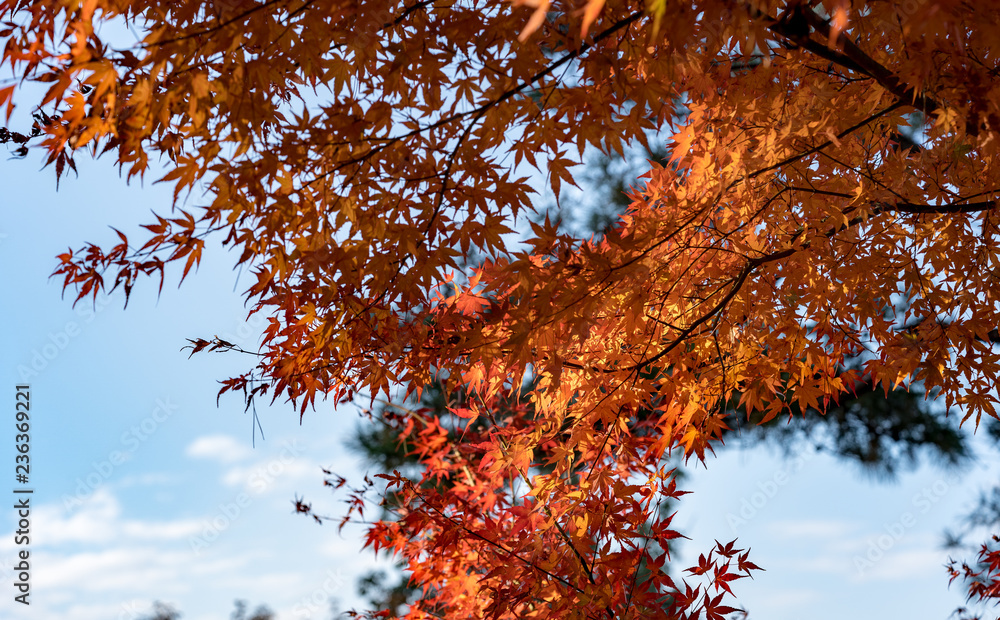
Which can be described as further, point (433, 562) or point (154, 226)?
point (433, 562)

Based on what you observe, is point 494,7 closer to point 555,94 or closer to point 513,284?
point 555,94

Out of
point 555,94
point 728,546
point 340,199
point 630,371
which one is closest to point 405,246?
point 340,199

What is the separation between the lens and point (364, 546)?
3.10 metres

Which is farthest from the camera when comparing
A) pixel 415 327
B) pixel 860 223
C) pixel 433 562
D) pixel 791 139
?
pixel 433 562

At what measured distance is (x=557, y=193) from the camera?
1.77 metres

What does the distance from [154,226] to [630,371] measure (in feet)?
4.83

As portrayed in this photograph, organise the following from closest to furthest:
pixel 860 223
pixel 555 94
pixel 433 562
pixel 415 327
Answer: pixel 555 94 < pixel 415 327 < pixel 860 223 < pixel 433 562

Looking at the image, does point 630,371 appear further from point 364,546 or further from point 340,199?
point 364,546

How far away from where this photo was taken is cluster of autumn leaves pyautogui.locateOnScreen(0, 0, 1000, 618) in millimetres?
1636

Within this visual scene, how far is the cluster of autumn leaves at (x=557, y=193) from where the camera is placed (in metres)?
1.64

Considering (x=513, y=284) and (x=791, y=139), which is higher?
(x=791, y=139)

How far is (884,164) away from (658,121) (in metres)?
1.16


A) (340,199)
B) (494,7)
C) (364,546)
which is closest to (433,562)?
(364,546)

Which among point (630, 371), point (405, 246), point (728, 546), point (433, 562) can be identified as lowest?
point (728, 546)
